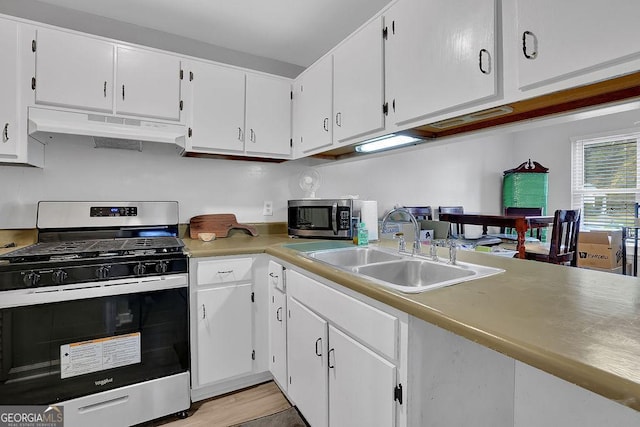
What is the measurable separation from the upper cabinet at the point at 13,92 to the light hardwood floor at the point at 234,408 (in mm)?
1642

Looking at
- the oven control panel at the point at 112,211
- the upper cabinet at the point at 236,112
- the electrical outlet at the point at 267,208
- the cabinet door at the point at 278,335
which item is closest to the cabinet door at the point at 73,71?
the upper cabinet at the point at 236,112

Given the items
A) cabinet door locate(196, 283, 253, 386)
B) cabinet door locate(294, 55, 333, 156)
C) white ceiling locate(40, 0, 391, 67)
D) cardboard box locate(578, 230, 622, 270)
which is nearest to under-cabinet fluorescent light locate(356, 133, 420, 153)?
cabinet door locate(294, 55, 333, 156)

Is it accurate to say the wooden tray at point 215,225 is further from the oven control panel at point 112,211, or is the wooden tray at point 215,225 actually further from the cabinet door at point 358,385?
the cabinet door at point 358,385

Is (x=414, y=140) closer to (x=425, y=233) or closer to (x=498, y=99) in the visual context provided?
Answer: (x=498, y=99)

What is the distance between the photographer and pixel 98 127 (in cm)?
179

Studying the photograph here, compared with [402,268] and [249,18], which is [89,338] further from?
[249,18]

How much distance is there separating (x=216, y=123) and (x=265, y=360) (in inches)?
64.7

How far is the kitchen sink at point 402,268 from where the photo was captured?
1.17 m

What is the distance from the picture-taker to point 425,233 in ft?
9.51

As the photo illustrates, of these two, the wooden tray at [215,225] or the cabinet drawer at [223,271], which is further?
the wooden tray at [215,225]

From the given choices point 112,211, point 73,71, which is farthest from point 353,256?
point 73,71

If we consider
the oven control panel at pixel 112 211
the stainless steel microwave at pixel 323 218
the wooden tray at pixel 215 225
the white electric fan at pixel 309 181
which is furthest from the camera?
the white electric fan at pixel 309 181

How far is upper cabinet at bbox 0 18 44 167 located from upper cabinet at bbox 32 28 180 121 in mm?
63

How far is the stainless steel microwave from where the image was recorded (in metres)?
2.15
